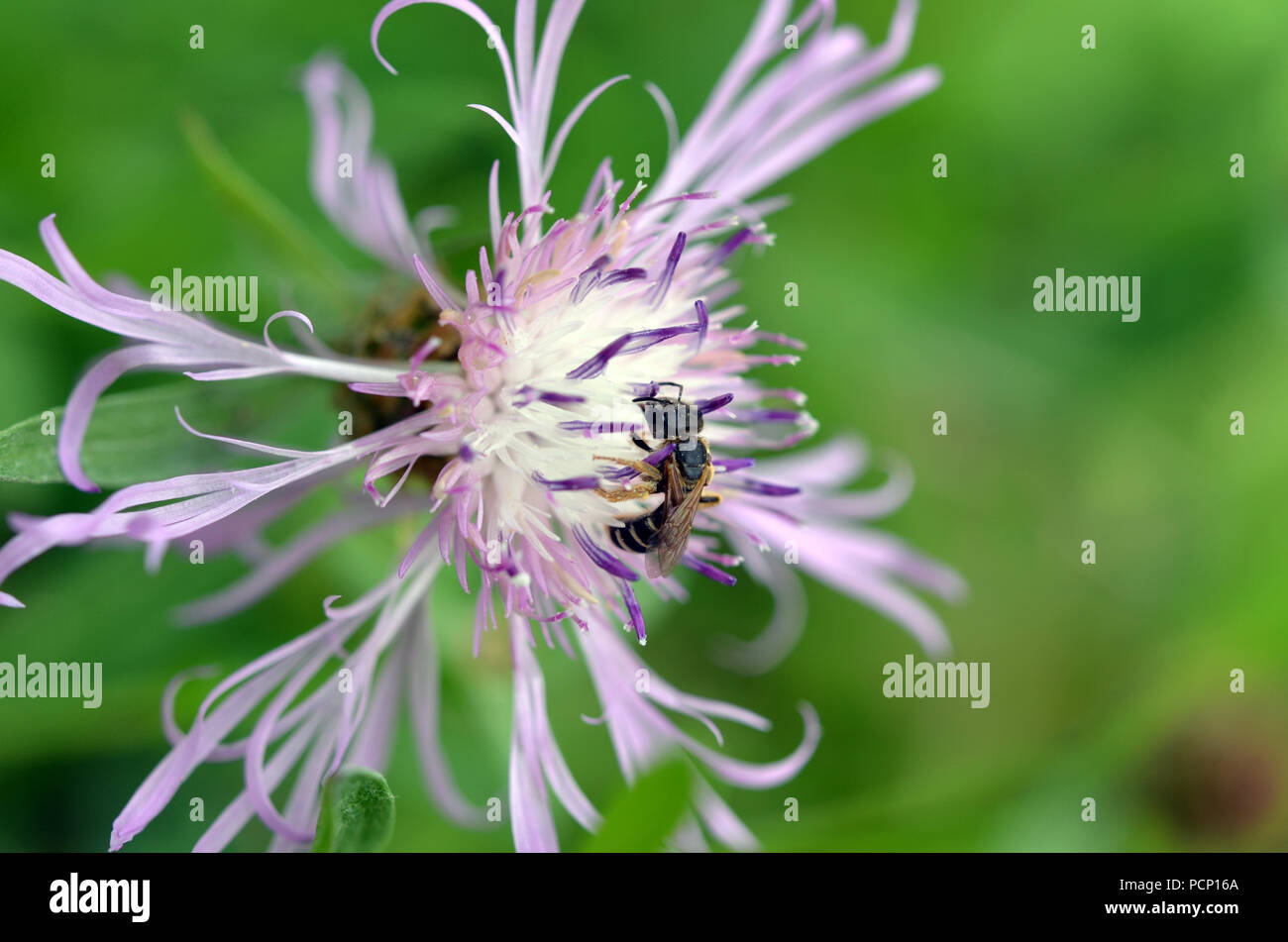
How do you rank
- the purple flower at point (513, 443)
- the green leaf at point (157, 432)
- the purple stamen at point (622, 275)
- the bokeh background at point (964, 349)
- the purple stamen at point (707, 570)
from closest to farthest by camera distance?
the green leaf at point (157, 432), the purple flower at point (513, 443), the purple stamen at point (622, 275), the purple stamen at point (707, 570), the bokeh background at point (964, 349)

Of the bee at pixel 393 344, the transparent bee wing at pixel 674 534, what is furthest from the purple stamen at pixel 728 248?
the bee at pixel 393 344

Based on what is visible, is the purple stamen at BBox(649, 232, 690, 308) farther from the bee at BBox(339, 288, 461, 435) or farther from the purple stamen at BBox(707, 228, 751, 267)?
the bee at BBox(339, 288, 461, 435)

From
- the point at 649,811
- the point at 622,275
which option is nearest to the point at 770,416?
the point at 622,275

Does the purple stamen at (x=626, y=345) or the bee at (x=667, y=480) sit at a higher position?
the purple stamen at (x=626, y=345)

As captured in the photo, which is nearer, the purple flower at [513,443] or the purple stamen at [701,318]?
the purple flower at [513,443]

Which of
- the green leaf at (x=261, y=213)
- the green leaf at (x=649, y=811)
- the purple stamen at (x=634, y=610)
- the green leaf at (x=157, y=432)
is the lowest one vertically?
the green leaf at (x=649, y=811)

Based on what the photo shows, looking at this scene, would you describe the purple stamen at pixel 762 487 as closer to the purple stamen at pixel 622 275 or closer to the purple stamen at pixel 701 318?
the purple stamen at pixel 701 318

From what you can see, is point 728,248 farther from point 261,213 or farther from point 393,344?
point 261,213


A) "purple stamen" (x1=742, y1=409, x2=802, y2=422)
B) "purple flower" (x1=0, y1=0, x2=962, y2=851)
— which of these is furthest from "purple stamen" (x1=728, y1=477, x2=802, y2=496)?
"purple stamen" (x1=742, y1=409, x2=802, y2=422)
